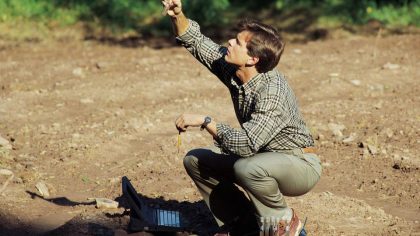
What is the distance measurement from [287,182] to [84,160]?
102 inches

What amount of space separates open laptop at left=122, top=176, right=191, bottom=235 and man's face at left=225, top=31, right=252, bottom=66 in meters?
1.08

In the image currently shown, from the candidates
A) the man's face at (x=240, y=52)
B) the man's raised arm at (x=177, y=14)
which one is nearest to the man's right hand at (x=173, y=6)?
the man's raised arm at (x=177, y=14)

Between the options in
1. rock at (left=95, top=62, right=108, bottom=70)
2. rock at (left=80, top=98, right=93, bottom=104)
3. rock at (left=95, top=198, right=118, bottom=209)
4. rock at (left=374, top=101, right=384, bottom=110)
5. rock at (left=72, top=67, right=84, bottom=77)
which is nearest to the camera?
rock at (left=95, top=198, right=118, bottom=209)

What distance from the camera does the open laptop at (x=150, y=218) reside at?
496 centimetres

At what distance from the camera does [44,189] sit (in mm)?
6117

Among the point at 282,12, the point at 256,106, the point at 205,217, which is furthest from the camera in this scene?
the point at 282,12

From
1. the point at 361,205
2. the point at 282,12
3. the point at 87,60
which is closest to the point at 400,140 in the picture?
the point at 361,205

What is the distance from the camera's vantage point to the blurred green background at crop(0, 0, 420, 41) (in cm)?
1194

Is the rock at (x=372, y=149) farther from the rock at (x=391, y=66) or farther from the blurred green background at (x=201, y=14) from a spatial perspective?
the blurred green background at (x=201, y=14)

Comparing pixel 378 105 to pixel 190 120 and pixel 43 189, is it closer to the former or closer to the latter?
pixel 43 189

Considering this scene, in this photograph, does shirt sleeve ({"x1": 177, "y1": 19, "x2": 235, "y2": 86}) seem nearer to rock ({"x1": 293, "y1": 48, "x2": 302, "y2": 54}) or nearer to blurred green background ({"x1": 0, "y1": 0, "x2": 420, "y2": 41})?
rock ({"x1": 293, "y1": 48, "x2": 302, "y2": 54})

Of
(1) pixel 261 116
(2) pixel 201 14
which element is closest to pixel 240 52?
(1) pixel 261 116

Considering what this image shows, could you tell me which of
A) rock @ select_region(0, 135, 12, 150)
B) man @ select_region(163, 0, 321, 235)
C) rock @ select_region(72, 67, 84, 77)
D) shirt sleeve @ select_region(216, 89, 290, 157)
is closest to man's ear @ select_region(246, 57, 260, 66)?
man @ select_region(163, 0, 321, 235)

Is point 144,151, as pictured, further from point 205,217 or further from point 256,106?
point 256,106
